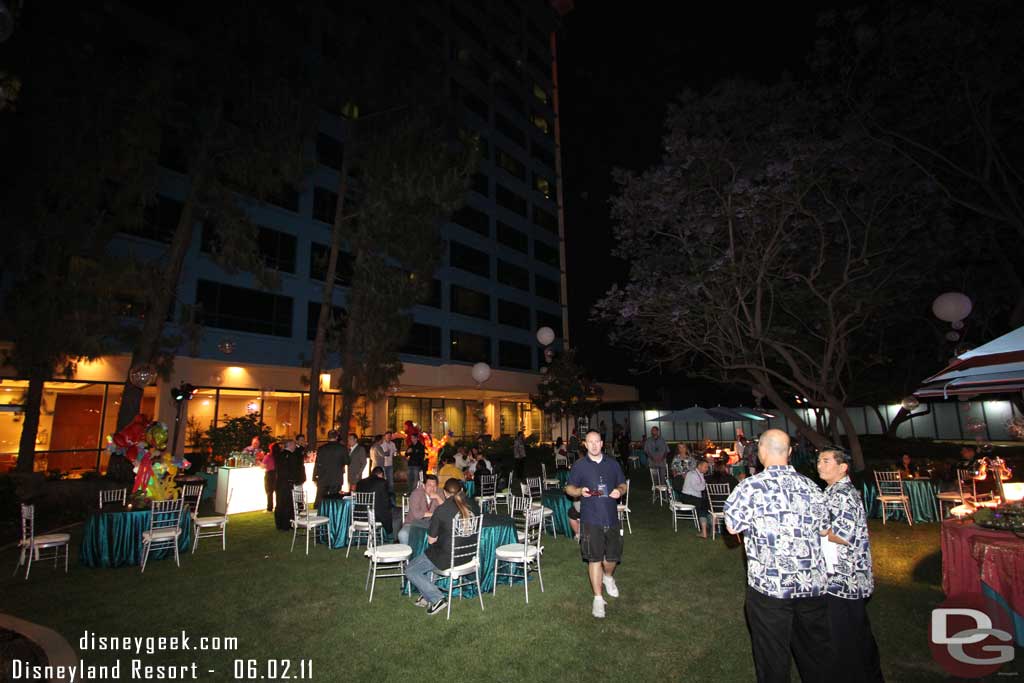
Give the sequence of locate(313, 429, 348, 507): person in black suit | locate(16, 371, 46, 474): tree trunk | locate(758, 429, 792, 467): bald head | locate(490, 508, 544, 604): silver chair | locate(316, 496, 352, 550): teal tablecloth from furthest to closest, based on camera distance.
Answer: locate(16, 371, 46, 474): tree trunk < locate(313, 429, 348, 507): person in black suit < locate(316, 496, 352, 550): teal tablecloth < locate(490, 508, 544, 604): silver chair < locate(758, 429, 792, 467): bald head

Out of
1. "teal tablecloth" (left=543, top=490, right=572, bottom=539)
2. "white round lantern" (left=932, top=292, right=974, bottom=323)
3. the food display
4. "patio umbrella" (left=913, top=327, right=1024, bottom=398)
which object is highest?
"white round lantern" (left=932, top=292, right=974, bottom=323)

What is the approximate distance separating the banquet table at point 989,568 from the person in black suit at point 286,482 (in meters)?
9.96

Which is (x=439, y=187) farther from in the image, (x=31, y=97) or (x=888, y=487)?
(x=888, y=487)

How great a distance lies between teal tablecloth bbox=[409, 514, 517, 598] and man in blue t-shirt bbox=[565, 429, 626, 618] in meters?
1.31

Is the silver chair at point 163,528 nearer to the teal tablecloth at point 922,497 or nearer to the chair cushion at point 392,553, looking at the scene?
the chair cushion at point 392,553

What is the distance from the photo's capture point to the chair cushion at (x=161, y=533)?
24.7ft

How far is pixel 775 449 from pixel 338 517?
25.1 ft

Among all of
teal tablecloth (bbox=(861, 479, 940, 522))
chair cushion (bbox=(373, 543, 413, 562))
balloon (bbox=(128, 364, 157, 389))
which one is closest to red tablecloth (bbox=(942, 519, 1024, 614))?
chair cushion (bbox=(373, 543, 413, 562))

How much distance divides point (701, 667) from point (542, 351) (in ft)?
105

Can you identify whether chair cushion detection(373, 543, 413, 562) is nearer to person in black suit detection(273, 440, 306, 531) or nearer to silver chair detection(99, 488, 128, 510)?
person in black suit detection(273, 440, 306, 531)

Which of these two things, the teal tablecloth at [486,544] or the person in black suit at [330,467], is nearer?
the teal tablecloth at [486,544]

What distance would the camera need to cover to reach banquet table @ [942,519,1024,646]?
4.38 meters

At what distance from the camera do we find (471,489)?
12.1 m

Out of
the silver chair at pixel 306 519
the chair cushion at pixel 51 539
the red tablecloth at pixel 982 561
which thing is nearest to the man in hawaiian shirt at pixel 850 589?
the red tablecloth at pixel 982 561
